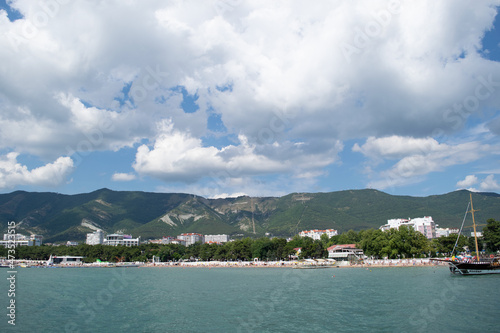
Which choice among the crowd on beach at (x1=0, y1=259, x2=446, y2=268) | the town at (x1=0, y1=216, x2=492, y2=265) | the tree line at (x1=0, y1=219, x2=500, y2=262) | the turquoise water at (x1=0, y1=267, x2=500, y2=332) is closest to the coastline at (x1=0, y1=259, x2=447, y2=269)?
the crowd on beach at (x1=0, y1=259, x2=446, y2=268)

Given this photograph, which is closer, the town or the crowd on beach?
the crowd on beach

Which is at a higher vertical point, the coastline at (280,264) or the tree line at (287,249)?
the tree line at (287,249)

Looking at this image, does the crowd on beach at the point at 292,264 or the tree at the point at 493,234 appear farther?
the crowd on beach at the point at 292,264

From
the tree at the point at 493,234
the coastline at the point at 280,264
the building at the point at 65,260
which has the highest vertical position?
the tree at the point at 493,234

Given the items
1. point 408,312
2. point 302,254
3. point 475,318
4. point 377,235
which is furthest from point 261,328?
point 302,254

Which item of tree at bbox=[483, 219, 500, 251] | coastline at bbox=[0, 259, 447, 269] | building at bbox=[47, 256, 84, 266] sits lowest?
coastline at bbox=[0, 259, 447, 269]

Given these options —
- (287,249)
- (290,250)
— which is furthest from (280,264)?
(290,250)

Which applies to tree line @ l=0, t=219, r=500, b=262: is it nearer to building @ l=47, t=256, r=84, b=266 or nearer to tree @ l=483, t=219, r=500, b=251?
tree @ l=483, t=219, r=500, b=251

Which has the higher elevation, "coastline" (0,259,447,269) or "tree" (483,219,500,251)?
"tree" (483,219,500,251)

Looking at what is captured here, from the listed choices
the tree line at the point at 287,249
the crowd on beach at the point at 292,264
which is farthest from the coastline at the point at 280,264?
the tree line at the point at 287,249

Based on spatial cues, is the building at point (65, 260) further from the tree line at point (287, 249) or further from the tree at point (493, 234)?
the tree at point (493, 234)

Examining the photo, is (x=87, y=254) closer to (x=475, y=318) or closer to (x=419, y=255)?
(x=419, y=255)

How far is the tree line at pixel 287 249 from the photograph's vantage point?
268ft

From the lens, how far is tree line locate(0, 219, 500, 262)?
3219 inches
